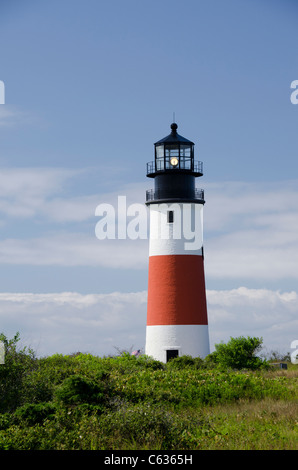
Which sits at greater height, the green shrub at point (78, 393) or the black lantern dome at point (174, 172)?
the black lantern dome at point (174, 172)

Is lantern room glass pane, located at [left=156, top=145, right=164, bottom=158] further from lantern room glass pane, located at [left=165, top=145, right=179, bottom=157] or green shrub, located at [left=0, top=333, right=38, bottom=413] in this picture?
green shrub, located at [left=0, top=333, right=38, bottom=413]

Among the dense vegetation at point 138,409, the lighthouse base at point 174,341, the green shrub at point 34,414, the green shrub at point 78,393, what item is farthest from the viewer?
the lighthouse base at point 174,341

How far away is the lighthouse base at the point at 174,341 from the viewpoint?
1416 inches

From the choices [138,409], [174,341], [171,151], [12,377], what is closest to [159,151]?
[171,151]

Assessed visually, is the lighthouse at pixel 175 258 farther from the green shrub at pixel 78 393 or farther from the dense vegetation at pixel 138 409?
the green shrub at pixel 78 393

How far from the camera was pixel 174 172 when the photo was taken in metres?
37.8

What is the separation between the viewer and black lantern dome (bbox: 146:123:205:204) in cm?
3778

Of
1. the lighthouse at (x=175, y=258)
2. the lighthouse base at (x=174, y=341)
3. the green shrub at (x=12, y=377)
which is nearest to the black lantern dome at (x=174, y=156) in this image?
the lighthouse at (x=175, y=258)

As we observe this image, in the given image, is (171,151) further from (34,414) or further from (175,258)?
(34,414)

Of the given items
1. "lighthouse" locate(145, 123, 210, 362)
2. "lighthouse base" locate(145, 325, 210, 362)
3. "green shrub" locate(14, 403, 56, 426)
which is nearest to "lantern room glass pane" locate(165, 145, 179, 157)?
"lighthouse" locate(145, 123, 210, 362)

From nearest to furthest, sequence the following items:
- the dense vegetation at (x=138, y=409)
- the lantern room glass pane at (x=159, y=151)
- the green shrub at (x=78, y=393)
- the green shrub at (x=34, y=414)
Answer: the dense vegetation at (x=138, y=409)
the green shrub at (x=34, y=414)
the green shrub at (x=78, y=393)
the lantern room glass pane at (x=159, y=151)

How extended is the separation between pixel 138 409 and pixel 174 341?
19697mm

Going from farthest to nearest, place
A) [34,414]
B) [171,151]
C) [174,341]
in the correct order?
[171,151]
[174,341]
[34,414]
